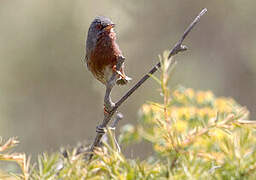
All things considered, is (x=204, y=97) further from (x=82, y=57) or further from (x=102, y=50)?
(x=82, y=57)

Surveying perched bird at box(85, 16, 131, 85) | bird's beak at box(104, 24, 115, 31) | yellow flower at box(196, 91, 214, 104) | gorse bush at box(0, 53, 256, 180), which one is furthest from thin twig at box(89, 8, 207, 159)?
yellow flower at box(196, 91, 214, 104)

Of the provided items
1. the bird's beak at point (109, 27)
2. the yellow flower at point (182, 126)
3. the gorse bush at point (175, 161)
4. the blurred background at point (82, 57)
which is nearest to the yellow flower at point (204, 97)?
the yellow flower at point (182, 126)

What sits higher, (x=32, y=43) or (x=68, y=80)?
(x=32, y=43)

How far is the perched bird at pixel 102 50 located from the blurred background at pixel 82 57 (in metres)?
2.91

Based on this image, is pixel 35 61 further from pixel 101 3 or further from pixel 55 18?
pixel 101 3

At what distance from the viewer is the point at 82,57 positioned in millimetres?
6766

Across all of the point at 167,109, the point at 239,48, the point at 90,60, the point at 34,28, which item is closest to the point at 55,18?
the point at 34,28

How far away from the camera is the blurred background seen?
632 cm

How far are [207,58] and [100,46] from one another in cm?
527

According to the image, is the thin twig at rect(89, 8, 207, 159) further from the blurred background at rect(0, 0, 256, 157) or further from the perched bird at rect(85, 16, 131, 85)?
the blurred background at rect(0, 0, 256, 157)

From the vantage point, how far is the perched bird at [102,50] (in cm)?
263

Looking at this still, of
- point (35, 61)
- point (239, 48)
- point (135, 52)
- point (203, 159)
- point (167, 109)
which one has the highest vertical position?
point (35, 61)

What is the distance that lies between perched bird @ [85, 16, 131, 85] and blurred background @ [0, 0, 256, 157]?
2.91 m

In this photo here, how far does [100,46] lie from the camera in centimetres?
272
